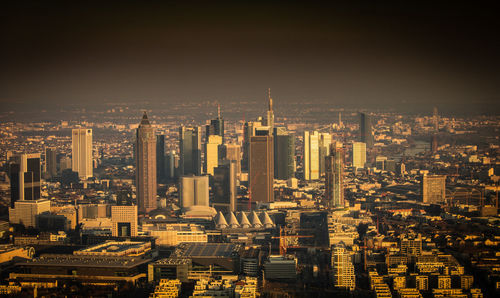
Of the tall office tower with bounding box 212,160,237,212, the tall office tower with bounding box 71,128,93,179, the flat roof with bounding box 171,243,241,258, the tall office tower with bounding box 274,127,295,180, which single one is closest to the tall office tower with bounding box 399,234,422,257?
the flat roof with bounding box 171,243,241,258

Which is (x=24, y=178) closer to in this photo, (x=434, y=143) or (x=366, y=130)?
(x=366, y=130)

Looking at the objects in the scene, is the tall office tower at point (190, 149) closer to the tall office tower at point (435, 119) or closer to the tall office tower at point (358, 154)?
the tall office tower at point (358, 154)

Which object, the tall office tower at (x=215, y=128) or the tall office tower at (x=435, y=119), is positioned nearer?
the tall office tower at (x=435, y=119)

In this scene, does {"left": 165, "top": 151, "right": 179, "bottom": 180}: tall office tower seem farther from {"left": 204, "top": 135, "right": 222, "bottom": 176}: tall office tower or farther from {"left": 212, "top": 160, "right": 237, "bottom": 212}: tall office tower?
{"left": 212, "top": 160, "right": 237, "bottom": 212}: tall office tower

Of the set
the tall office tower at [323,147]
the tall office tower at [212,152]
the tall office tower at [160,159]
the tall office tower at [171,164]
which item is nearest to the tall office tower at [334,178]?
the tall office tower at [323,147]

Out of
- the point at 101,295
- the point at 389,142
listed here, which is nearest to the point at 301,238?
the point at 101,295
